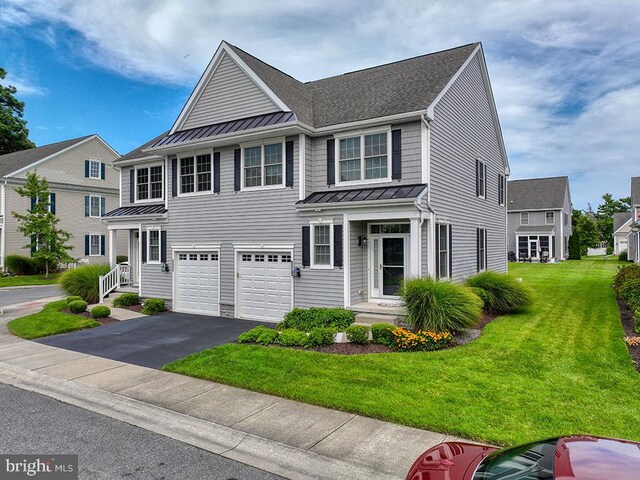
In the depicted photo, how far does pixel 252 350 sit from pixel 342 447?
4.84m

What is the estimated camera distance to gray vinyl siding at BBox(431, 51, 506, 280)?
13.2 meters

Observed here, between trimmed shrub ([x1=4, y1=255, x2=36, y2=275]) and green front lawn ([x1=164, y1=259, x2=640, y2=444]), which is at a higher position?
trimmed shrub ([x1=4, y1=255, x2=36, y2=275])

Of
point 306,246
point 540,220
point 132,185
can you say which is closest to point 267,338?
point 306,246

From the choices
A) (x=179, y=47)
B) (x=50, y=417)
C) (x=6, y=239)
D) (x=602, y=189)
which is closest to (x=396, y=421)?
(x=50, y=417)

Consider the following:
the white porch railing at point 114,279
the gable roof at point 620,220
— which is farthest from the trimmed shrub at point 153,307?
the gable roof at point 620,220

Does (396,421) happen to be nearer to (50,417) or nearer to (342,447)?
(342,447)

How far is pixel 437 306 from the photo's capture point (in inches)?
396

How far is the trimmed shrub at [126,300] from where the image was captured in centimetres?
1660

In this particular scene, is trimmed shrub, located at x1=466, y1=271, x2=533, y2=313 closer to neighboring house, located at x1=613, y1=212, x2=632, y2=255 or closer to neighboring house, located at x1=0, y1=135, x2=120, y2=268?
neighboring house, located at x1=0, y1=135, x2=120, y2=268

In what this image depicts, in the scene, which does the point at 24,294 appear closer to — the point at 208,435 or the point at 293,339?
the point at 293,339

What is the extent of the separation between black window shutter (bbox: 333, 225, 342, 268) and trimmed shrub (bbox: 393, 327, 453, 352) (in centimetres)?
359

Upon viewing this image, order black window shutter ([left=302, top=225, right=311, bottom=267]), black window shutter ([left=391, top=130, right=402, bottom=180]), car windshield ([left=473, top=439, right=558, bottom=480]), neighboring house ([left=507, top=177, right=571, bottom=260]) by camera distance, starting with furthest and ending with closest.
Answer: neighboring house ([left=507, top=177, right=571, bottom=260]), black window shutter ([left=302, top=225, right=311, bottom=267]), black window shutter ([left=391, top=130, right=402, bottom=180]), car windshield ([left=473, top=439, right=558, bottom=480])

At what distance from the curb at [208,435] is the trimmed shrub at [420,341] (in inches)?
185

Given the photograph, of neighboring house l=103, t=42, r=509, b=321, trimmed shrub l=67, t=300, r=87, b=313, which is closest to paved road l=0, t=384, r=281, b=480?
neighboring house l=103, t=42, r=509, b=321
